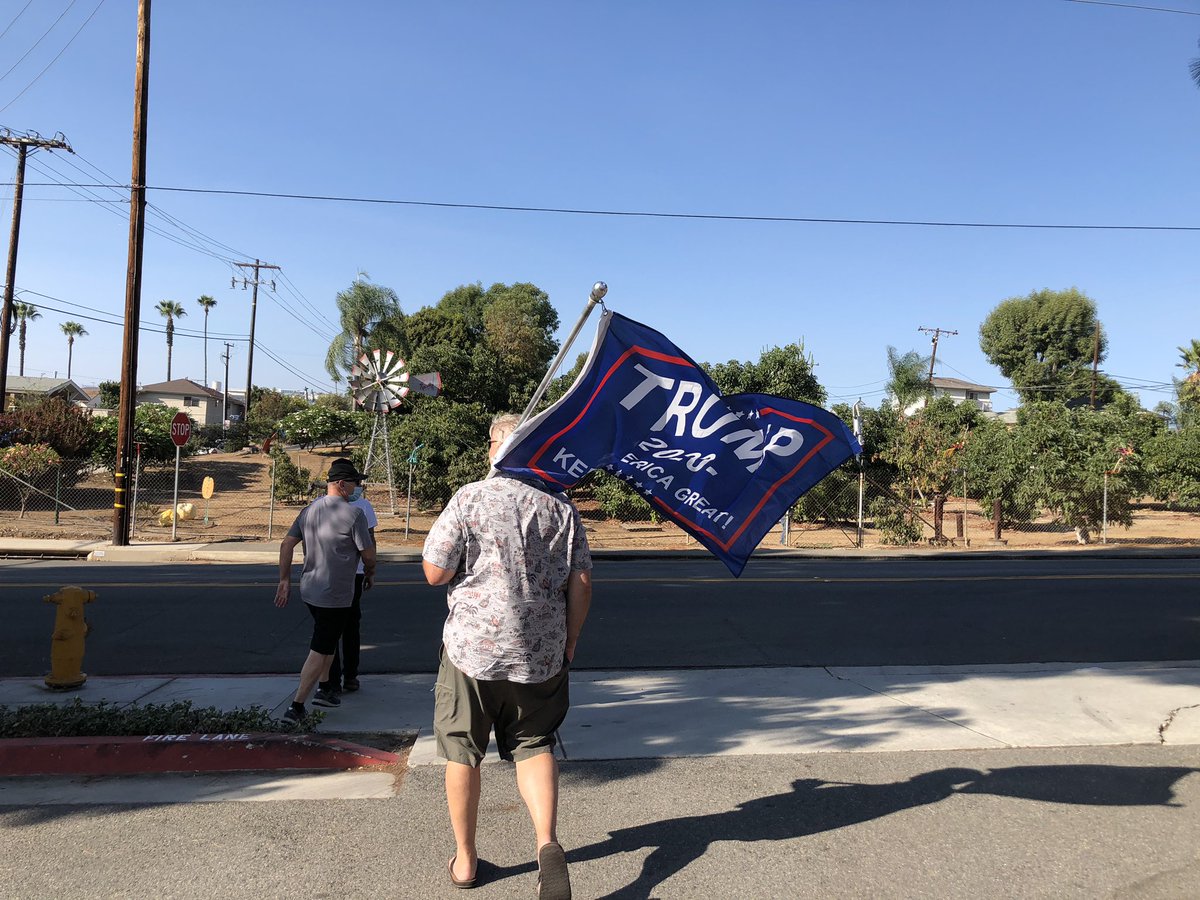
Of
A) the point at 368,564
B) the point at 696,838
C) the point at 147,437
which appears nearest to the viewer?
the point at 696,838

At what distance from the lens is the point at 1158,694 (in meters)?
6.69

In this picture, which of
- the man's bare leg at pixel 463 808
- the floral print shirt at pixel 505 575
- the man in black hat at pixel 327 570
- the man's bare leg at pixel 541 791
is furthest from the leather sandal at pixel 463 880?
the man in black hat at pixel 327 570

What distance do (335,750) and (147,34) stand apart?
1946cm

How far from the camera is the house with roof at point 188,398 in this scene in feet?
272

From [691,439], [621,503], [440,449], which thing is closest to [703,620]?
[691,439]

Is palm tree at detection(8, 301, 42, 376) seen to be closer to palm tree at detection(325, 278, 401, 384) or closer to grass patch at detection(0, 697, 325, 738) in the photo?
palm tree at detection(325, 278, 401, 384)

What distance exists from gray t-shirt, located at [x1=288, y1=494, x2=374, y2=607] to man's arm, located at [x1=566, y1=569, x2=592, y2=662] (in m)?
2.51

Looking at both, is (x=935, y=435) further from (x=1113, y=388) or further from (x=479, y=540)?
(x=1113, y=388)

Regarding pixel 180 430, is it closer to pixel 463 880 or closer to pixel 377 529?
pixel 377 529

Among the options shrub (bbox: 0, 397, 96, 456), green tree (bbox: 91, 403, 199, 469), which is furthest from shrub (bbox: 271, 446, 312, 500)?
shrub (bbox: 0, 397, 96, 456)

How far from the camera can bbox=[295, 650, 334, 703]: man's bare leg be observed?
5.51 meters

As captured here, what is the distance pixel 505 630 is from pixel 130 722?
3.19 m

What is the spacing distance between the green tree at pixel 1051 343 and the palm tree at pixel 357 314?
47717 millimetres

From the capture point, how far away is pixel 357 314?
4750cm
